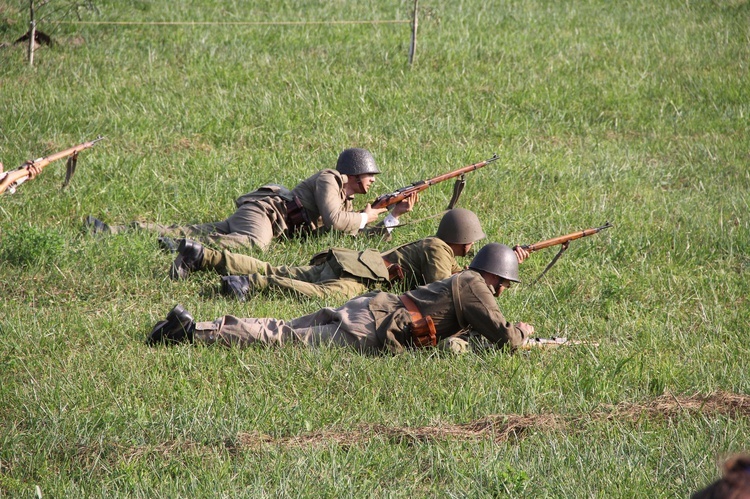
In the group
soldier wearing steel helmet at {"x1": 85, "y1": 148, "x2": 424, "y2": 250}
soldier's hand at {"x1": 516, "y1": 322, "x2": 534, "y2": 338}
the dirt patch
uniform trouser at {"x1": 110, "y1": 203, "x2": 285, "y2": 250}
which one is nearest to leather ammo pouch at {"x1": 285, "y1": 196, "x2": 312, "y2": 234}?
soldier wearing steel helmet at {"x1": 85, "y1": 148, "x2": 424, "y2": 250}

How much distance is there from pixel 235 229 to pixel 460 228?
A: 232 centimetres

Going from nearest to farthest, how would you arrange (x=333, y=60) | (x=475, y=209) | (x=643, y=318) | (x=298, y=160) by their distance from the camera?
(x=643, y=318)
(x=475, y=209)
(x=298, y=160)
(x=333, y=60)

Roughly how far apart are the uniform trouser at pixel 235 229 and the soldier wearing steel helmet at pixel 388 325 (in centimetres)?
206

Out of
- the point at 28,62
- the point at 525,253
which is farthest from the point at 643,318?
the point at 28,62

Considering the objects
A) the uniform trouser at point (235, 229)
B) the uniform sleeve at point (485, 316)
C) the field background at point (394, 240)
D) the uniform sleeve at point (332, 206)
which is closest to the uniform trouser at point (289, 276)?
the field background at point (394, 240)

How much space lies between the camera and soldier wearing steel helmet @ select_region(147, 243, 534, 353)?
6410mm

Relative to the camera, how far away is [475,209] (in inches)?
387

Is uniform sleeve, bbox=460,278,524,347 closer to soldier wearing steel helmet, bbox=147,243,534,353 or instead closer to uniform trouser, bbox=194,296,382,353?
soldier wearing steel helmet, bbox=147,243,534,353

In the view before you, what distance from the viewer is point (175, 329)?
638 cm

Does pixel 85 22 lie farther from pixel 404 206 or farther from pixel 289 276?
pixel 289 276

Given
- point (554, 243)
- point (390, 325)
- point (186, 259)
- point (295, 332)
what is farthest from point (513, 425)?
point (186, 259)

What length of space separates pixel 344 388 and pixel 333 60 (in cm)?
863

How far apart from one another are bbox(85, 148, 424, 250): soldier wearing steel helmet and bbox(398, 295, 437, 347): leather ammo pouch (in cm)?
239

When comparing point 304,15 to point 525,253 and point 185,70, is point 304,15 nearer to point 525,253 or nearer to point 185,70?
point 185,70
